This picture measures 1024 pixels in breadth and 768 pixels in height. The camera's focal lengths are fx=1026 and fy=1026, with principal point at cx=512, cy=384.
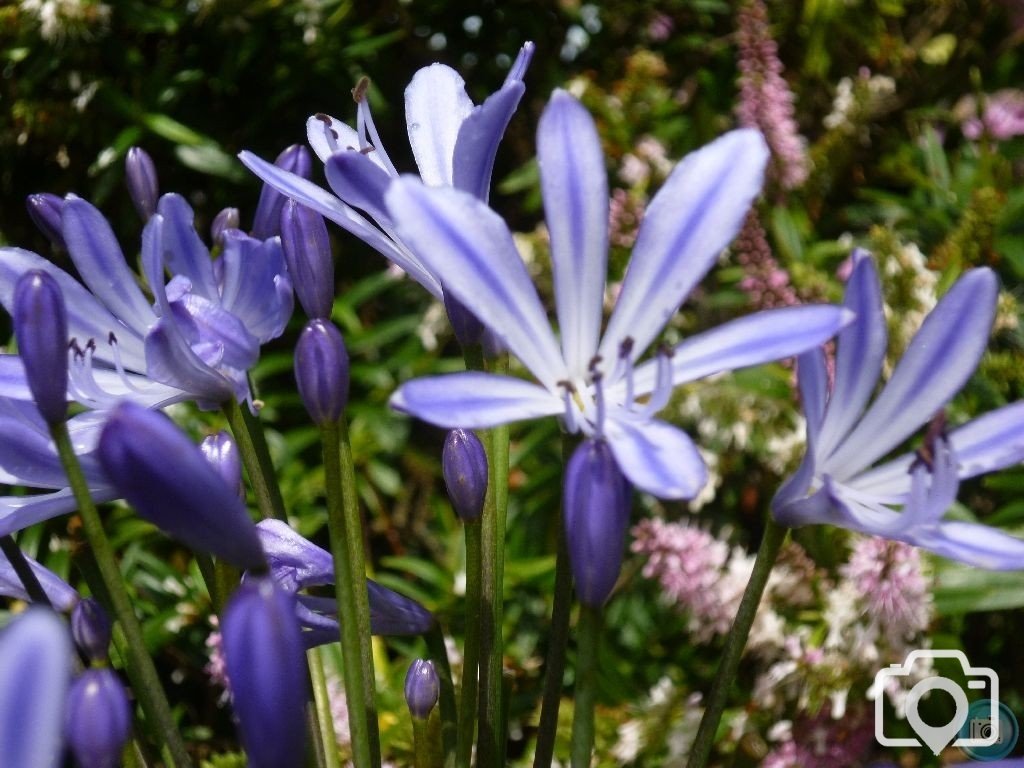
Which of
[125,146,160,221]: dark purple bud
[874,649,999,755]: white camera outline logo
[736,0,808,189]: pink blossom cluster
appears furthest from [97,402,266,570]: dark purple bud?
[736,0,808,189]: pink blossom cluster

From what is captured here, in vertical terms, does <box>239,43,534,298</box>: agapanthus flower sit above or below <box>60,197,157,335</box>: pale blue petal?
above

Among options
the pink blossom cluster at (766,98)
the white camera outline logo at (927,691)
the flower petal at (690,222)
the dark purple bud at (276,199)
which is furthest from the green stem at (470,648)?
the pink blossom cluster at (766,98)

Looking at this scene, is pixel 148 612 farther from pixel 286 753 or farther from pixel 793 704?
pixel 286 753

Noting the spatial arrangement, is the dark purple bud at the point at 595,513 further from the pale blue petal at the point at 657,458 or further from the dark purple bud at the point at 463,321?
the dark purple bud at the point at 463,321

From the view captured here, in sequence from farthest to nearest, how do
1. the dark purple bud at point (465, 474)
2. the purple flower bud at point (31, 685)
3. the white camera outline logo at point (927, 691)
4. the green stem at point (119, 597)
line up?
the white camera outline logo at point (927, 691) < the dark purple bud at point (465, 474) < the green stem at point (119, 597) < the purple flower bud at point (31, 685)

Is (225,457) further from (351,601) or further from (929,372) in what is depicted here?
(929,372)

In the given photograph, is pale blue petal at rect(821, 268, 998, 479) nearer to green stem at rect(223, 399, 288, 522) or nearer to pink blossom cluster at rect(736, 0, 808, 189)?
green stem at rect(223, 399, 288, 522)

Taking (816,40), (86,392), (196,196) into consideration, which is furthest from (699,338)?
(816,40)

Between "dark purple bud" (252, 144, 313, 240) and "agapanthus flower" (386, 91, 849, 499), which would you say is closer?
"agapanthus flower" (386, 91, 849, 499)
